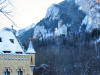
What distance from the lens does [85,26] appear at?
9631 centimetres

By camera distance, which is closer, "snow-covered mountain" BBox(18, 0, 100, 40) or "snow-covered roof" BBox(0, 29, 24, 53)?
"snow-covered roof" BBox(0, 29, 24, 53)

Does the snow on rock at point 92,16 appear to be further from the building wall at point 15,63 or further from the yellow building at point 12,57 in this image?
the building wall at point 15,63

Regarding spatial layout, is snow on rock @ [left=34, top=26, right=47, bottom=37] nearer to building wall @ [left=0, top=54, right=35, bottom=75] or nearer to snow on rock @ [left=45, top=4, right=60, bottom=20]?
snow on rock @ [left=45, top=4, right=60, bottom=20]

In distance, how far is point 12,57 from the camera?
2334cm

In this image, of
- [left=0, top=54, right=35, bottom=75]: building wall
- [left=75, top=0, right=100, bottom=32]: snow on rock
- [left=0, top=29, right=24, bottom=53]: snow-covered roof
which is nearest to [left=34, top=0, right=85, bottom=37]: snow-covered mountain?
[left=75, top=0, right=100, bottom=32]: snow on rock

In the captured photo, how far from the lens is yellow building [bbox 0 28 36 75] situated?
75.2 ft

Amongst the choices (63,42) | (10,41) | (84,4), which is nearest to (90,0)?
(84,4)

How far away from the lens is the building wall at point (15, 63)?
74.7 feet

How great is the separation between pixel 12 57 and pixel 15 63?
742mm

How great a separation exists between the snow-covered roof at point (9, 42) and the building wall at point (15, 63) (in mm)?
1002

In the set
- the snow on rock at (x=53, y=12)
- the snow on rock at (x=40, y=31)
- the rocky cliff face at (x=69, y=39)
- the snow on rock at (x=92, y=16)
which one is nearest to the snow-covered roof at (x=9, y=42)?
the rocky cliff face at (x=69, y=39)

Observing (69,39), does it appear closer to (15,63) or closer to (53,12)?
(53,12)

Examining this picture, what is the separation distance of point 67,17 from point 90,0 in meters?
22.7

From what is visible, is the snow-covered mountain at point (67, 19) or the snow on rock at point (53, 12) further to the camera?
the snow on rock at point (53, 12)
